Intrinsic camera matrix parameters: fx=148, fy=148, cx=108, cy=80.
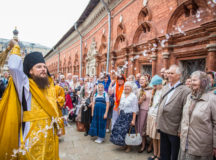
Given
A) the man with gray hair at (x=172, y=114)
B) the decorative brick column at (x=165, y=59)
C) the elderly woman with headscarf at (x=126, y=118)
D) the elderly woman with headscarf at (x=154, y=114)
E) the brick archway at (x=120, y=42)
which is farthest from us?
the brick archway at (x=120, y=42)

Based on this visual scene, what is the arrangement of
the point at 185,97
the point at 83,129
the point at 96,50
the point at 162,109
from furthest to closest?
the point at 96,50 < the point at 83,129 < the point at 162,109 < the point at 185,97

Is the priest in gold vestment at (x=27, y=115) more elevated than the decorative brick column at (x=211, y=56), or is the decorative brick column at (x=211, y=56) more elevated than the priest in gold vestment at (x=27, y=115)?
the decorative brick column at (x=211, y=56)

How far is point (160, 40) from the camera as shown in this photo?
238 inches

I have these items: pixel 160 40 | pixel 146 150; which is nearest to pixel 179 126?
pixel 146 150

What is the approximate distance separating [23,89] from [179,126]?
2.43 metres

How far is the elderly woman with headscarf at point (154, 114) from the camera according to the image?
338cm

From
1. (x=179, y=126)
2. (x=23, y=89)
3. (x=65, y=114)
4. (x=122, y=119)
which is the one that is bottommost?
(x=65, y=114)

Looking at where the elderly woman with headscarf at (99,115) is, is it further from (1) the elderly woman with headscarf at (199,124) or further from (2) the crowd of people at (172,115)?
(1) the elderly woman with headscarf at (199,124)

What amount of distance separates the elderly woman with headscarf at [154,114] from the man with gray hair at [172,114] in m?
0.55

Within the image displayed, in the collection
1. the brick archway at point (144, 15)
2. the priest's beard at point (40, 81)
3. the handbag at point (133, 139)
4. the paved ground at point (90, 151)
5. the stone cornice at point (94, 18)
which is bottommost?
the paved ground at point (90, 151)

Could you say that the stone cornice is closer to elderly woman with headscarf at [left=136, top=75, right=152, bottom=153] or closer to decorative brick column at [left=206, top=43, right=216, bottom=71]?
decorative brick column at [left=206, top=43, right=216, bottom=71]

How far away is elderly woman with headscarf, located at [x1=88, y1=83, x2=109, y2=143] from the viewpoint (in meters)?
4.34

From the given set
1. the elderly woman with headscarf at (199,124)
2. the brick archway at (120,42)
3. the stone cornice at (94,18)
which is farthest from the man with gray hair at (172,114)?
the stone cornice at (94,18)

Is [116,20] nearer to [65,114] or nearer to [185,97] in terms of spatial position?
[65,114]
